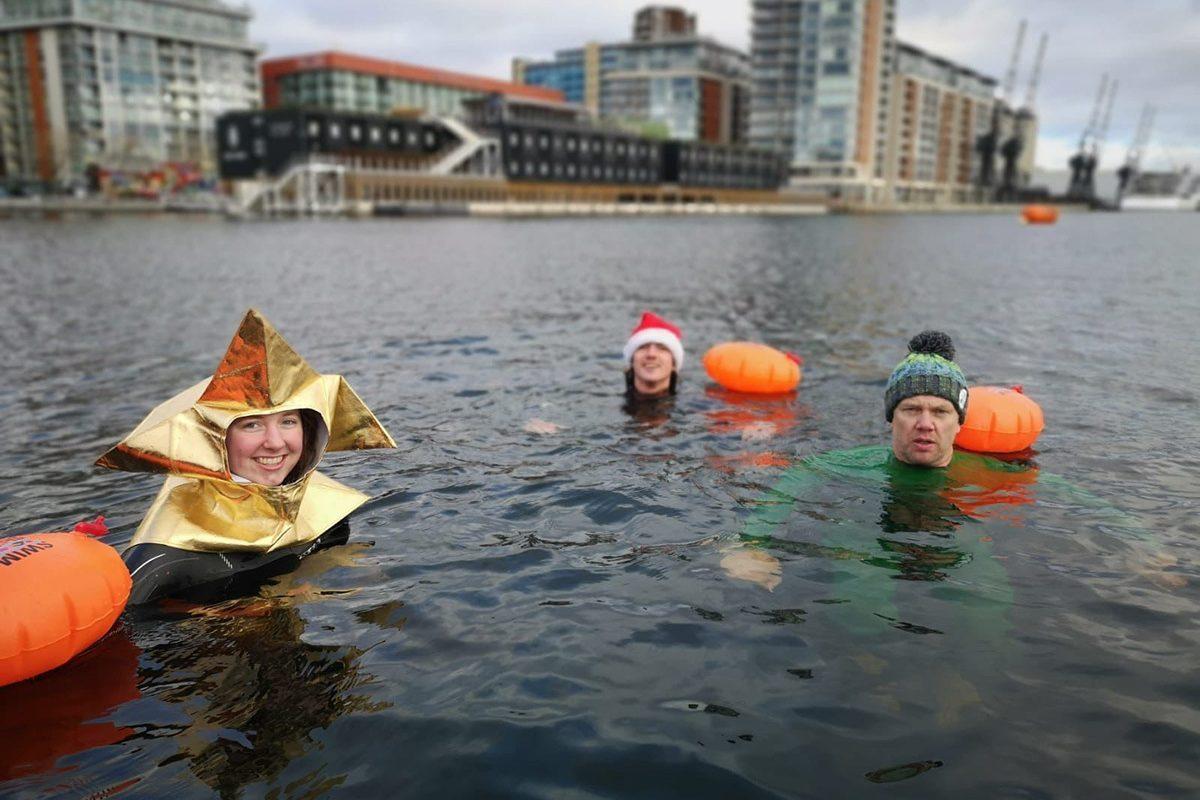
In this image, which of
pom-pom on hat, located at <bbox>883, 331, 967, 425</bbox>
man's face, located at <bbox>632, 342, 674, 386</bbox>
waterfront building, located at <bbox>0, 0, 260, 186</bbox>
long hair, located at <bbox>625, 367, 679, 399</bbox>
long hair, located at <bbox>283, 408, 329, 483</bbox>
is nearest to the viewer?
long hair, located at <bbox>283, 408, 329, 483</bbox>

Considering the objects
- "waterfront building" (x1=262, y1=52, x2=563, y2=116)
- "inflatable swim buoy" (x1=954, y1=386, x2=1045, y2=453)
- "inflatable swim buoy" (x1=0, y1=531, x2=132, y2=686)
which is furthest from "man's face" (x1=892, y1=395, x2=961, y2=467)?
"waterfront building" (x1=262, y1=52, x2=563, y2=116)

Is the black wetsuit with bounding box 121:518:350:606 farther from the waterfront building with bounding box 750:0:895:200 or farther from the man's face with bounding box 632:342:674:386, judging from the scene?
the waterfront building with bounding box 750:0:895:200

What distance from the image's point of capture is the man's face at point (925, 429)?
8352mm

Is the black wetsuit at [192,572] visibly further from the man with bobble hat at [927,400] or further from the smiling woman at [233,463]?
the man with bobble hat at [927,400]

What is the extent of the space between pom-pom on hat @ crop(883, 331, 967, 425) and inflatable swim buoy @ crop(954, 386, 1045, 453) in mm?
1446

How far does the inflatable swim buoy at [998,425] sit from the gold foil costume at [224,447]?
21.9 feet

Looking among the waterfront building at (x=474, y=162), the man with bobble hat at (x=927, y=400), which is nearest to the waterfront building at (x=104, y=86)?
the waterfront building at (x=474, y=162)

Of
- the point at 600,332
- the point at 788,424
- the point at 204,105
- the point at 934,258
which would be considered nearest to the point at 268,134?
the point at 204,105

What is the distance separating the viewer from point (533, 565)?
7.29 metres

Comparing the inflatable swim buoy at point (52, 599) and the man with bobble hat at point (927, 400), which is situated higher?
the man with bobble hat at point (927, 400)

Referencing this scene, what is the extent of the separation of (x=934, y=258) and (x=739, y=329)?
108 feet

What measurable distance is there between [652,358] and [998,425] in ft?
16.3

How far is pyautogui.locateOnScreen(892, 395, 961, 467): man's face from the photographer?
27.4ft

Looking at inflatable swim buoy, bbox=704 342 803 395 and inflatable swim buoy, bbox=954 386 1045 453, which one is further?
inflatable swim buoy, bbox=704 342 803 395
